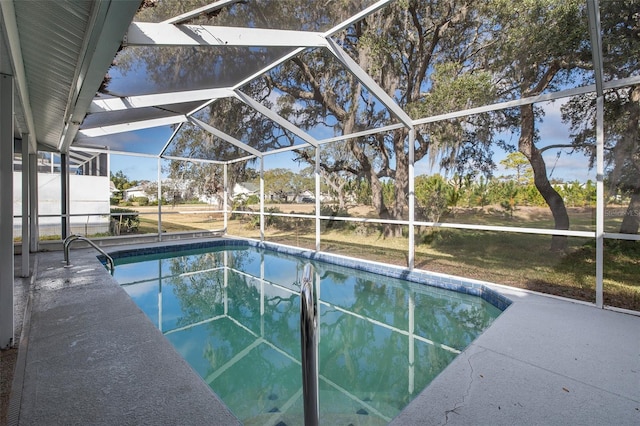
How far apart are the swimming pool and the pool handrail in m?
1.34

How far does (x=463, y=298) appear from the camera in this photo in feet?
16.4

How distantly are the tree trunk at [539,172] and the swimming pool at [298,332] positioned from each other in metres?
2.51

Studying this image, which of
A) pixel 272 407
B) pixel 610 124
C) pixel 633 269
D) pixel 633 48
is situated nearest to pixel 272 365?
A: pixel 272 407

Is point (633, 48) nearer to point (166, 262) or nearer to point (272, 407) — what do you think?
point (272, 407)

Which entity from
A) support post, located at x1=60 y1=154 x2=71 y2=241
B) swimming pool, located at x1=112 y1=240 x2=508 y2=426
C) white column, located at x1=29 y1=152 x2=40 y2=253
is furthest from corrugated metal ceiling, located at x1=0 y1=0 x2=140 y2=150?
support post, located at x1=60 y1=154 x2=71 y2=241

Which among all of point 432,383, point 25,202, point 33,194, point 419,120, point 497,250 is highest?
point 419,120

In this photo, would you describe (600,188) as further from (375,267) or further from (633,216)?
(375,267)

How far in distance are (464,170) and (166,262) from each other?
25.5 ft

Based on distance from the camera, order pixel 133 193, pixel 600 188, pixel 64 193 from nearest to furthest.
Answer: pixel 600 188 < pixel 64 193 < pixel 133 193

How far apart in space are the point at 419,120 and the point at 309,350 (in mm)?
5139

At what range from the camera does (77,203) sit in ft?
28.7

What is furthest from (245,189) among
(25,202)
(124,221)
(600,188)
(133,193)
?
(600,188)

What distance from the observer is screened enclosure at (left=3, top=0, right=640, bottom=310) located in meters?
4.07

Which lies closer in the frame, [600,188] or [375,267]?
[600,188]
